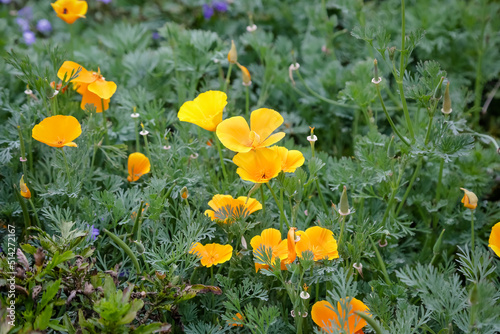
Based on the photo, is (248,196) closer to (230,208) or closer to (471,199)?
(230,208)

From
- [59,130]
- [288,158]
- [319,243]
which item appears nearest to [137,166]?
[59,130]

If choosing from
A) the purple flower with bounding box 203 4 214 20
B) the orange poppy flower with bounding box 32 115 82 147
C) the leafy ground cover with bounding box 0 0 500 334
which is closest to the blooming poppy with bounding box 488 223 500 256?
the leafy ground cover with bounding box 0 0 500 334

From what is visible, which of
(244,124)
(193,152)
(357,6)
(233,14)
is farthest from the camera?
(233,14)

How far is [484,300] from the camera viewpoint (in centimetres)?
96

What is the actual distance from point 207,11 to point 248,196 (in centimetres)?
159

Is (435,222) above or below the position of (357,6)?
below

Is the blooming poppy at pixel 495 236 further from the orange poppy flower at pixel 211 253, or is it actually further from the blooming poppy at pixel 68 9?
the blooming poppy at pixel 68 9

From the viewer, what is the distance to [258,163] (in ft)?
3.74

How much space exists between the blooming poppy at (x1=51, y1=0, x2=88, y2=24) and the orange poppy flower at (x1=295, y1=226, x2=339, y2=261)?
1086mm

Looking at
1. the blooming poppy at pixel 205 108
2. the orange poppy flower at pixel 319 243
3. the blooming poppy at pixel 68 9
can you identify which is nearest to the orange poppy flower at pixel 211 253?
the orange poppy flower at pixel 319 243

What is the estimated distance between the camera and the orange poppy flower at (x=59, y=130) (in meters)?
1.19

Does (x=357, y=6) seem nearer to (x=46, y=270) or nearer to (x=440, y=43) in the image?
(x=440, y=43)

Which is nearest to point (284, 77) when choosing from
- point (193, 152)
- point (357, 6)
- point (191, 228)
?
point (357, 6)

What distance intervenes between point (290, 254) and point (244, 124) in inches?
13.7
